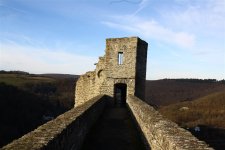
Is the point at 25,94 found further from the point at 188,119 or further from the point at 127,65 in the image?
the point at 127,65

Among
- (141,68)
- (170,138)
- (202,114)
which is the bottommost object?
(202,114)

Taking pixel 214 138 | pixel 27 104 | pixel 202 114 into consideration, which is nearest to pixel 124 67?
pixel 214 138

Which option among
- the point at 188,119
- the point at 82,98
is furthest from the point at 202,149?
the point at 188,119

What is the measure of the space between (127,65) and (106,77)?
1565 mm

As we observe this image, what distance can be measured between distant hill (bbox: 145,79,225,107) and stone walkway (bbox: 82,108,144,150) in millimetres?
80079

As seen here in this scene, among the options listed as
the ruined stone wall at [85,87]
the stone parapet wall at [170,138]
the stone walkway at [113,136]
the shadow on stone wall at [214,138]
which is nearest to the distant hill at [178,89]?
the shadow on stone wall at [214,138]

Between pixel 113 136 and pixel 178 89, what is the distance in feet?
338

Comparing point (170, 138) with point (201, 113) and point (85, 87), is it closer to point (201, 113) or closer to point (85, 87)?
point (85, 87)

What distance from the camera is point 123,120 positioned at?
15469mm

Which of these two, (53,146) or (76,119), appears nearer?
(53,146)

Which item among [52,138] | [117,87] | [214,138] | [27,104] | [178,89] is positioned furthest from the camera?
[178,89]

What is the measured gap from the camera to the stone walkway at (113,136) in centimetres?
1036

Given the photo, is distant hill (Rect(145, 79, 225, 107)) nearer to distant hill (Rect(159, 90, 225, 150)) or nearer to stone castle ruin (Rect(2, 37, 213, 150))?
distant hill (Rect(159, 90, 225, 150))

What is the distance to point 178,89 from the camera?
11256cm
